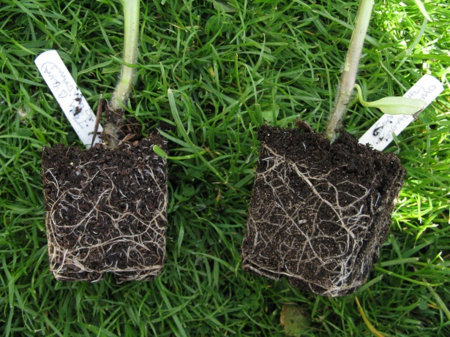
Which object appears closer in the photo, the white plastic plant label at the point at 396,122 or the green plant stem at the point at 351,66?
the green plant stem at the point at 351,66

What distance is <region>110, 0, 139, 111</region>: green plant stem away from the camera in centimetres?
107

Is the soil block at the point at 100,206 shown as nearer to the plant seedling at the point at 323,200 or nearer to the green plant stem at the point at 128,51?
the green plant stem at the point at 128,51

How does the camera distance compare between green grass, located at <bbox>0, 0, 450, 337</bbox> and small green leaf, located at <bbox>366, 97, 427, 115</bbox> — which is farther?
green grass, located at <bbox>0, 0, 450, 337</bbox>

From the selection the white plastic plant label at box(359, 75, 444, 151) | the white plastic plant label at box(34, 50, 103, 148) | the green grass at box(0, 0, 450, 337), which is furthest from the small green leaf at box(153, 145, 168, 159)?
the white plastic plant label at box(359, 75, 444, 151)

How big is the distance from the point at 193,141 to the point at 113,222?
1.13 feet

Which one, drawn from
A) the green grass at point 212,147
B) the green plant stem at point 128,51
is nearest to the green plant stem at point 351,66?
the green grass at point 212,147

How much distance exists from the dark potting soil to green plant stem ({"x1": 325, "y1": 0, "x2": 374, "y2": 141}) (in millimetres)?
67

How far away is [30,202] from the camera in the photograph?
1.24 meters

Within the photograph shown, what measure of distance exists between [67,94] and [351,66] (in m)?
0.82

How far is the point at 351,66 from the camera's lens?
40.8 inches

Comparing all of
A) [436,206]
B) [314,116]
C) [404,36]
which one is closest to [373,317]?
[436,206]

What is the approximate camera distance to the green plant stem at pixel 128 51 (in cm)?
107

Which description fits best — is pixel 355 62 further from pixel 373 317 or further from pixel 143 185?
pixel 373 317

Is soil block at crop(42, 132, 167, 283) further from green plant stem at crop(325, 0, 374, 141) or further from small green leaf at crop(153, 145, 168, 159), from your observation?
green plant stem at crop(325, 0, 374, 141)
